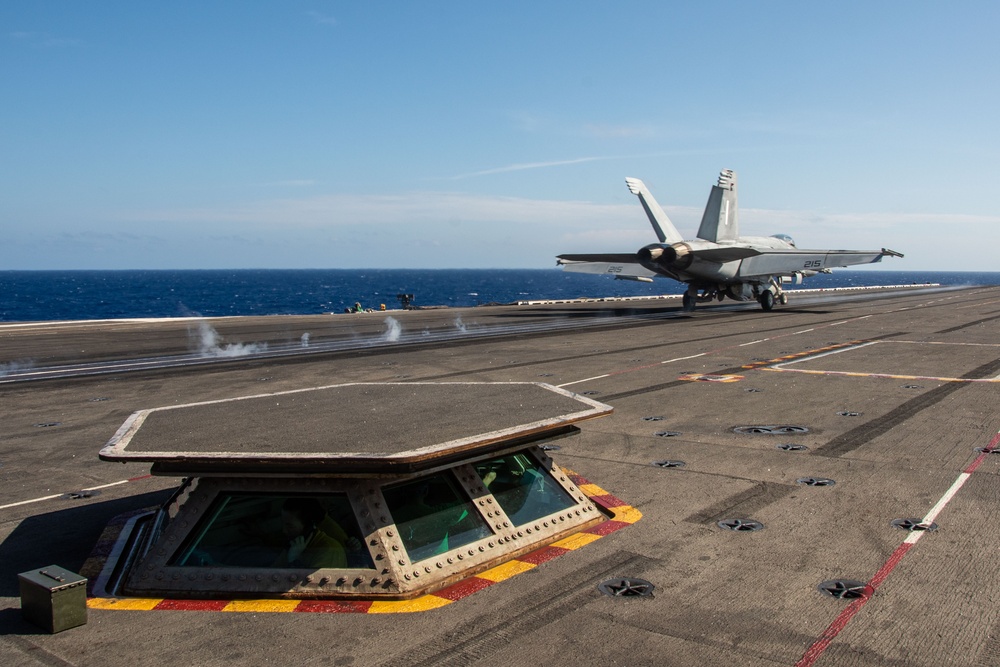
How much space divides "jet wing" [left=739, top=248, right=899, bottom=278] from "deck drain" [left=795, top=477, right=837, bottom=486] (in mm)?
37989

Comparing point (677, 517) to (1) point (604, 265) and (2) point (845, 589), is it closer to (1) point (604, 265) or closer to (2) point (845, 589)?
(2) point (845, 589)

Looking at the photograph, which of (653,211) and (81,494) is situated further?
(653,211)

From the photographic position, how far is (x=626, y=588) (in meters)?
7.11

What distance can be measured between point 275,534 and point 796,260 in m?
47.5

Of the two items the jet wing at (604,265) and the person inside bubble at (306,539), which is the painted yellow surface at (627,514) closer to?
the person inside bubble at (306,539)

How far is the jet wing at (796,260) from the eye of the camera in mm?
48031

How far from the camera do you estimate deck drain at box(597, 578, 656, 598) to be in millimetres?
6969

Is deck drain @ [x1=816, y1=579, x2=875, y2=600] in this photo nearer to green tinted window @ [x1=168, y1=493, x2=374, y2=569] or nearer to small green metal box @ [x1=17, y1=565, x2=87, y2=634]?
green tinted window @ [x1=168, y1=493, x2=374, y2=569]

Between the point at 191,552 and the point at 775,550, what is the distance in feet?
19.2

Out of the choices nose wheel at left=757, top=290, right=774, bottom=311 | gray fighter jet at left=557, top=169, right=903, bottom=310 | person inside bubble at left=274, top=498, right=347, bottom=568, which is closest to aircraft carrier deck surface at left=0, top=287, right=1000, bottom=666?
person inside bubble at left=274, top=498, right=347, bottom=568

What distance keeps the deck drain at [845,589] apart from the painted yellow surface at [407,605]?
3.46 metres

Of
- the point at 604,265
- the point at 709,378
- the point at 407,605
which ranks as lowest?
the point at 709,378

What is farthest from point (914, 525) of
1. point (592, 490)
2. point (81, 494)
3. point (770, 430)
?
point (81, 494)

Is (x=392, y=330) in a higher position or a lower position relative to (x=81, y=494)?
lower
